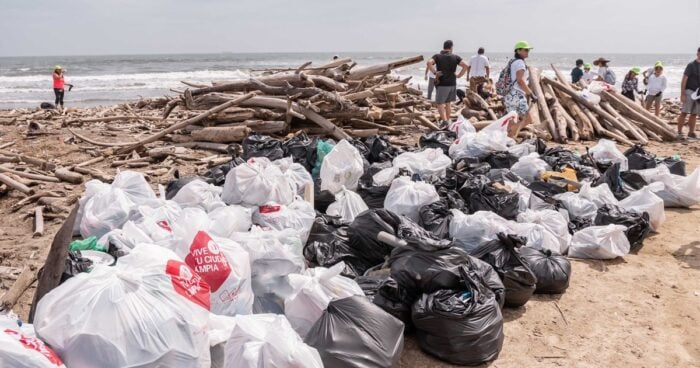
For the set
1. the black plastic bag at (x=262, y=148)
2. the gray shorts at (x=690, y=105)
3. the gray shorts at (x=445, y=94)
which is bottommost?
the black plastic bag at (x=262, y=148)

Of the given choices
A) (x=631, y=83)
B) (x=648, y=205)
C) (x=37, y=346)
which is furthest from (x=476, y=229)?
(x=631, y=83)

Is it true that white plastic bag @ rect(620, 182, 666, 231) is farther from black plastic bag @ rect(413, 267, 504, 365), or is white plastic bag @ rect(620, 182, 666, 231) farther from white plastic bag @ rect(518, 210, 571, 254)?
black plastic bag @ rect(413, 267, 504, 365)

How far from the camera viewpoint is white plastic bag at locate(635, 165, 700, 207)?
5.34 meters

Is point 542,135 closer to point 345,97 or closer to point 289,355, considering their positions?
point 345,97

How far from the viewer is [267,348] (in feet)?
6.51

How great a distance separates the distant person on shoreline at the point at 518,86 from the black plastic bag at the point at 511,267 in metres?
4.74

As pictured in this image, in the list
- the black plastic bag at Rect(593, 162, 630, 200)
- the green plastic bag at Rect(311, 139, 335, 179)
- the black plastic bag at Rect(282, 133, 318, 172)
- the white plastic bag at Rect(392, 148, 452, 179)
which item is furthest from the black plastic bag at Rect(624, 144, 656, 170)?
the black plastic bag at Rect(282, 133, 318, 172)

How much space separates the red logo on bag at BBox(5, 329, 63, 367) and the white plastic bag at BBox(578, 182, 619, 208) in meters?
4.50

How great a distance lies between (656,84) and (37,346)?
13.3 metres

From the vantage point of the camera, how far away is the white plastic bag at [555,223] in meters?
4.05

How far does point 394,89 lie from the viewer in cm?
962

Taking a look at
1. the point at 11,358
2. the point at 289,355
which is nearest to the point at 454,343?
the point at 289,355

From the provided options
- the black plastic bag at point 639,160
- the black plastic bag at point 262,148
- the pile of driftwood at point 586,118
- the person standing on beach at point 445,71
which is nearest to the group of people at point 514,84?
the person standing on beach at point 445,71

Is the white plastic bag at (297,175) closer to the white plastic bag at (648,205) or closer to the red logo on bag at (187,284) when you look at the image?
the red logo on bag at (187,284)
